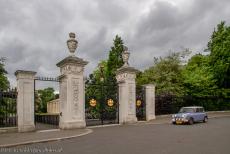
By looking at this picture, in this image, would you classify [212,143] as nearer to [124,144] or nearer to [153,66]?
[124,144]

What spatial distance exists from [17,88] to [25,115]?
156cm

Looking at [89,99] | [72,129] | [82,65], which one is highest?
[82,65]

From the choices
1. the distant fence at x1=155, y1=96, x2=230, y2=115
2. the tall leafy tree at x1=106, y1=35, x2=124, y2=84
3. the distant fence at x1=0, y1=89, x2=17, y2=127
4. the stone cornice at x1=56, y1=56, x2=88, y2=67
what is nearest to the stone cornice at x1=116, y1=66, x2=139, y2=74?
the stone cornice at x1=56, y1=56, x2=88, y2=67

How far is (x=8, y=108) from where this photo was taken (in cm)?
1947

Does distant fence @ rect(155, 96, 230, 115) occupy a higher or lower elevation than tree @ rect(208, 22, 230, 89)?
lower

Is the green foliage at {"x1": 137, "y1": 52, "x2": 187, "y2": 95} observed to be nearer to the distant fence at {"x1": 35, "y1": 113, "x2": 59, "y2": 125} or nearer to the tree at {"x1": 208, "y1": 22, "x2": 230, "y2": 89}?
the tree at {"x1": 208, "y1": 22, "x2": 230, "y2": 89}

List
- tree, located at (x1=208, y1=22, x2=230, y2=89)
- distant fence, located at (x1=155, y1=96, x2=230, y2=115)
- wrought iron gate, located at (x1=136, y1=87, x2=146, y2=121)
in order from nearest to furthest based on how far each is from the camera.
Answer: wrought iron gate, located at (x1=136, y1=87, x2=146, y2=121) < distant fence, located at (x1=155, y1=96, x2=230, y2=115) < tree, located at (x1=208, y1=22, x2=230, y2=89)

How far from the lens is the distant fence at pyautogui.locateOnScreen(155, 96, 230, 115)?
31261 millimetres

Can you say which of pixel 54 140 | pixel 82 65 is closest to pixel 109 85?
pixel 82 65

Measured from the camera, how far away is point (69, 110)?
806 inches

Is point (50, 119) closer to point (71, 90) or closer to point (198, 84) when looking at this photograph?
point (71, 90)

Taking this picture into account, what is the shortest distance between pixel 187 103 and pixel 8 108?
2061 centimetres

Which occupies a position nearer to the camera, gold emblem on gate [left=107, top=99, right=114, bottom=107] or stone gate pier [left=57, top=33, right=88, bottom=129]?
stone gate pier [left=57, top=33, right=88, bottom=129]

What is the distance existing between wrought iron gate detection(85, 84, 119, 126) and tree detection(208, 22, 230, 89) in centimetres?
2345
